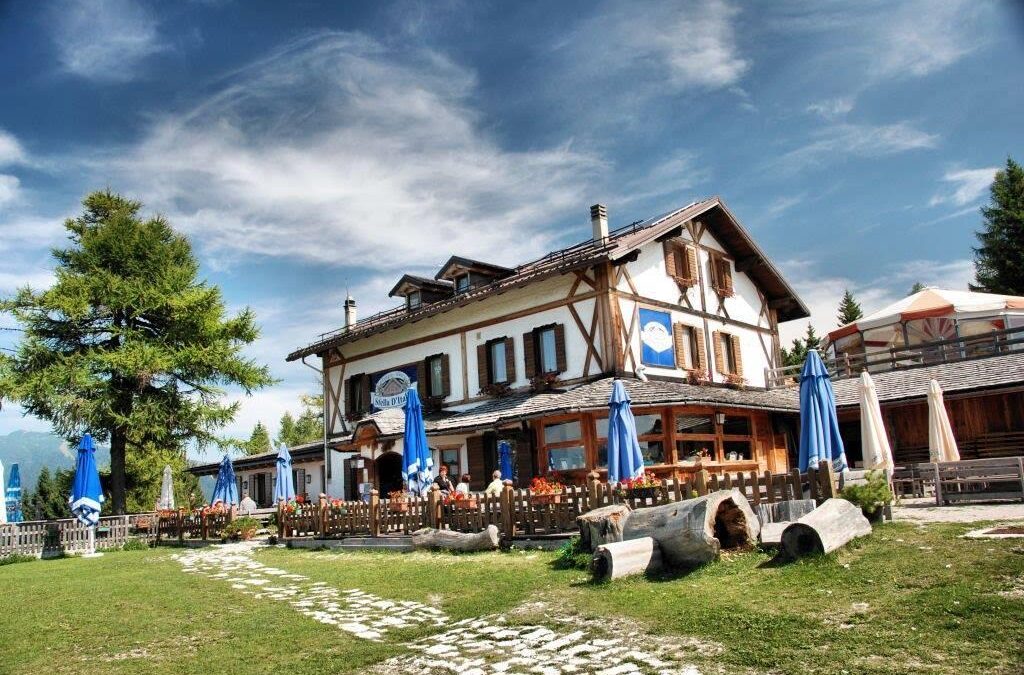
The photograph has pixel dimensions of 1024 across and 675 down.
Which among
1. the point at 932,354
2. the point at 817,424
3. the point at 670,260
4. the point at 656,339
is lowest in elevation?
the point at 817,424

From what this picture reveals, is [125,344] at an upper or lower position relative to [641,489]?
upper

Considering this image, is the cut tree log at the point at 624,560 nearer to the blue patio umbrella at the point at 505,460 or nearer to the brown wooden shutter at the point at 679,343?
the blue patio umbrella at the point at 505,460

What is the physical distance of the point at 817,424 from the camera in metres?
13.1

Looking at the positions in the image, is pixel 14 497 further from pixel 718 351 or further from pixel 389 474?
pixel 718 351

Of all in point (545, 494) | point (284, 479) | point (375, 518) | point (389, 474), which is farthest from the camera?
point (389, 474)

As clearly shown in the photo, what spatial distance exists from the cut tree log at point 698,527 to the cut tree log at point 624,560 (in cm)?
23

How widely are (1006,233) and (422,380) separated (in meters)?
32.7

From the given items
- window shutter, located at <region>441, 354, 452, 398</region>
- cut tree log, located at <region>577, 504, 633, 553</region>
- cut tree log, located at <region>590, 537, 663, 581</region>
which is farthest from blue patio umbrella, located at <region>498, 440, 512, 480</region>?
cut tree log, located at <region>590, 537, 663, 581</region>

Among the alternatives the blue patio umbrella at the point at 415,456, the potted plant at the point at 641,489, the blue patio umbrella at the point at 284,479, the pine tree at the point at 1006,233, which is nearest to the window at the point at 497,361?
the blue patio umbrella at the point at 284,479

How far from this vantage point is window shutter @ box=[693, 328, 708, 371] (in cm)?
2453

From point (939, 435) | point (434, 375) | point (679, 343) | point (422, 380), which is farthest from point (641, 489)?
point (422, 380)

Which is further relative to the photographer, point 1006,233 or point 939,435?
point 1006,233

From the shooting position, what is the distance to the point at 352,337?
96.4ft

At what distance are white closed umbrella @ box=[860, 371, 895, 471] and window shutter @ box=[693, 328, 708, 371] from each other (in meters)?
7.81
